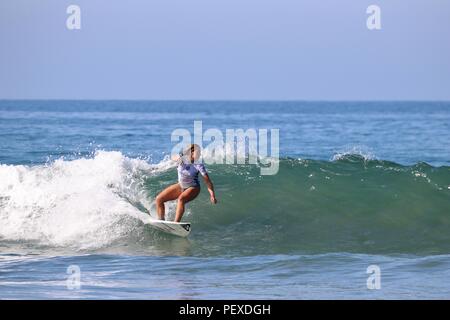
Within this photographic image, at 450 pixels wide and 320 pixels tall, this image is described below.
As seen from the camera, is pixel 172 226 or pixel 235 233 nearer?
pixel 172 226

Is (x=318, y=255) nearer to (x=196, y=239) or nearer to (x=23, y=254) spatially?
(x=196, y=239)

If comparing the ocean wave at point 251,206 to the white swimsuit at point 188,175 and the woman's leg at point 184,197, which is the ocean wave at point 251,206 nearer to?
the woman's leg at point 184,197

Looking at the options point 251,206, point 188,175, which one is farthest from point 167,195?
point 251,206

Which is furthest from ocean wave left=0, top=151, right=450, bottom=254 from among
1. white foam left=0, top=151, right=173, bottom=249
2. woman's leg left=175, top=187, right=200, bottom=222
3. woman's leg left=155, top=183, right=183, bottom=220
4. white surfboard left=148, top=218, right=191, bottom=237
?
woman's leg left=175, top=187, right=200, bottom=222

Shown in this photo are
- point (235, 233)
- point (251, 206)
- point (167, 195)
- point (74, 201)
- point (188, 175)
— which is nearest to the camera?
point (188, 175)

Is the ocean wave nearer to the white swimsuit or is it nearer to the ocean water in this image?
the ocean water

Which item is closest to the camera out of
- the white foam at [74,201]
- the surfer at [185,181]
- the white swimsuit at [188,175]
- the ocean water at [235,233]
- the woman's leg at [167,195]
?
the ocean water at [235,233]

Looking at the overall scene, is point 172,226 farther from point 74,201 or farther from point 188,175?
point 74,201

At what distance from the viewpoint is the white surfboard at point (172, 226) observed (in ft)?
51.2

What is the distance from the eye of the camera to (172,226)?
51.3 ft

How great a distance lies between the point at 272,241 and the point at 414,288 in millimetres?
4725

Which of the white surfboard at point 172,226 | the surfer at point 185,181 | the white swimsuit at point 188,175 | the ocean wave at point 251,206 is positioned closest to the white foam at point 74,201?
the ocean wave at point 251,206

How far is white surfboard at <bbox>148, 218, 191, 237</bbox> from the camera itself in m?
15.6
